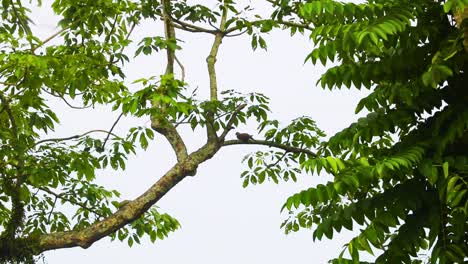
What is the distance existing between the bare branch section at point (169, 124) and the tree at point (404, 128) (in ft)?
9.19

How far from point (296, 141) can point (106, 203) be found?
2.17m

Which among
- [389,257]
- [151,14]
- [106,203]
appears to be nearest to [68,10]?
[151,14]

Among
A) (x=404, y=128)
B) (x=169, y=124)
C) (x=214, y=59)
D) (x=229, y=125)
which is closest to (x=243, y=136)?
(x=229, y=125)

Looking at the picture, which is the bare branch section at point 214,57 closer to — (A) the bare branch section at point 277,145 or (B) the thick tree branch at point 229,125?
(B) the thick tree branch at point 229,125

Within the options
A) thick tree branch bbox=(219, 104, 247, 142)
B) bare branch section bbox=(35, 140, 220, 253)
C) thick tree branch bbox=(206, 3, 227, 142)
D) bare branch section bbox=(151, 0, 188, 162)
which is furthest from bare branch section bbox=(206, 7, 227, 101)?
bare branch section bbox=(35, 140, 220, 253)

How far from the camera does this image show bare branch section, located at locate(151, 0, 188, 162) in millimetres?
6121

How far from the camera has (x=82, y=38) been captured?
6043mm

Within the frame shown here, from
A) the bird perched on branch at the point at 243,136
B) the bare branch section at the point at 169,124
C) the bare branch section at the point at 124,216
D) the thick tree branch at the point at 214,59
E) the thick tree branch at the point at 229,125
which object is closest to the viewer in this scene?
the bare branch section at the point at 124,216

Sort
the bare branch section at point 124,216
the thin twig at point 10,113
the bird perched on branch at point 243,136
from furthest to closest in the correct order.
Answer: the bird perched on branch at point 243,136, the bare branch section at point 124,216, the thin twig at point 10,113

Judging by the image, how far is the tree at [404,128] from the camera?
9.49 feet

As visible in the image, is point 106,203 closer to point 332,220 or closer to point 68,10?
point 68,10

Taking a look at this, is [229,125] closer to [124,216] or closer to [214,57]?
[214,57]

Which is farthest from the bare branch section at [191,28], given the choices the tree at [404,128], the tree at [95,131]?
the tree at [404,128]

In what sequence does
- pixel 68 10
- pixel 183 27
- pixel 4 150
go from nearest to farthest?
pixel 4 150
pixel 68 10
pixel 183 27
